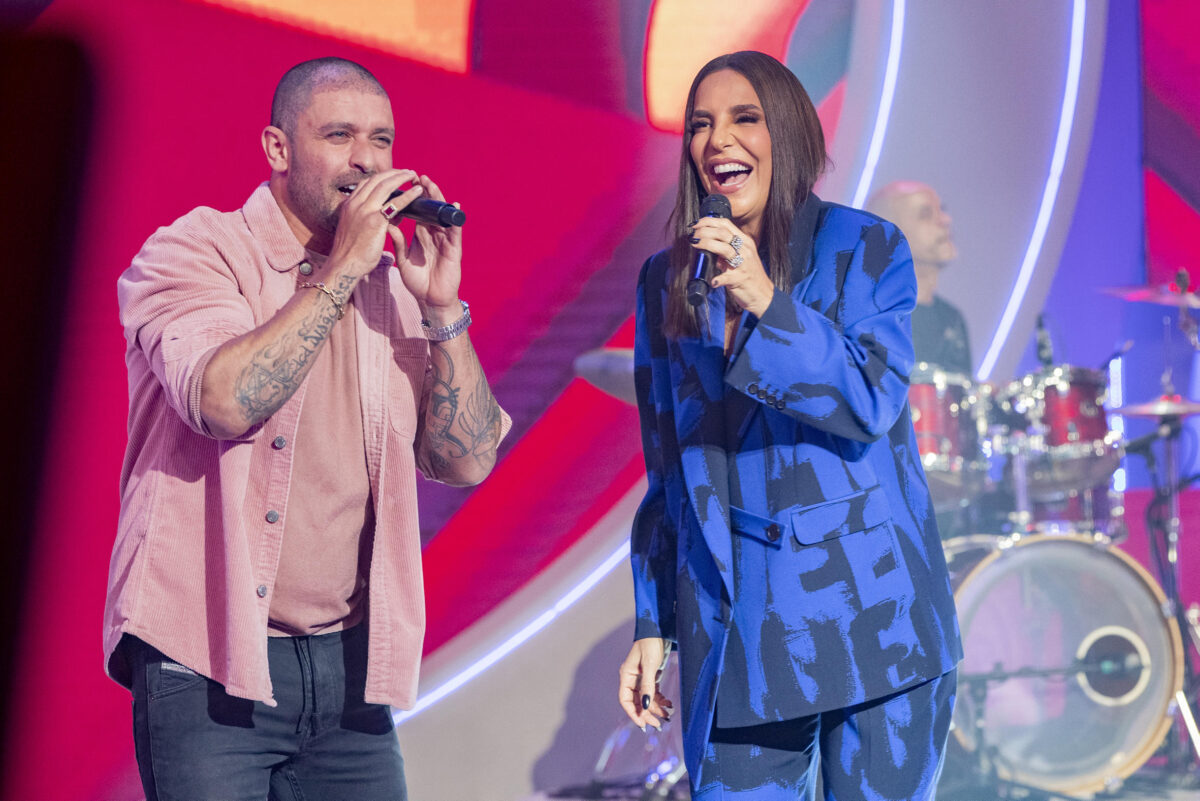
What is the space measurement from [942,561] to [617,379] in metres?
1.70

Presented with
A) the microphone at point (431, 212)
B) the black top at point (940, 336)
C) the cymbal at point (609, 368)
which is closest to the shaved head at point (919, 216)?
the black top at point (940, 336)

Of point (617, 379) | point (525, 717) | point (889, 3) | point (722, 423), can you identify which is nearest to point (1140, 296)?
point (889, 3)

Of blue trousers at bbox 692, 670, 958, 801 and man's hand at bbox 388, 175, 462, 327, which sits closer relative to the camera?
blue trousers at bbox 692, 670, 958, 801

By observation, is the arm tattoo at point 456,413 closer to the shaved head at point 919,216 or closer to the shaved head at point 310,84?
the shaved head at point 310,84

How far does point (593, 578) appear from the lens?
11.7ft

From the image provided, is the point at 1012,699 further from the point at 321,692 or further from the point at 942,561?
the point at 321,692

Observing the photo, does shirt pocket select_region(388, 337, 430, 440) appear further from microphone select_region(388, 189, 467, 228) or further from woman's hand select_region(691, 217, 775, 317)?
woman's hand select_region(691, 217, 775, 317)

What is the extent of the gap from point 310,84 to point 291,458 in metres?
0.67

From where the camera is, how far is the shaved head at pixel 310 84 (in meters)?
1.88

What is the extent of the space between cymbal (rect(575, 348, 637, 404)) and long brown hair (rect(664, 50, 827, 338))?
1438mm

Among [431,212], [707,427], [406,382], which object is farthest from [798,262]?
[406,382]

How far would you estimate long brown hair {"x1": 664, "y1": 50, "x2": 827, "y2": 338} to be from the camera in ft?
5.00

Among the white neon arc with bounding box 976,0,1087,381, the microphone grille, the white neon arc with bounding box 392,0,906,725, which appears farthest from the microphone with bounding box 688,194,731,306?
the white neon arc with bounding box 976,0,1087,381

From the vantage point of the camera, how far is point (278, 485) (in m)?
1.64
